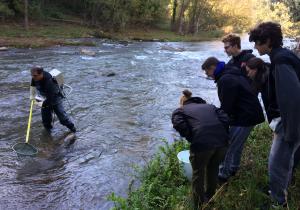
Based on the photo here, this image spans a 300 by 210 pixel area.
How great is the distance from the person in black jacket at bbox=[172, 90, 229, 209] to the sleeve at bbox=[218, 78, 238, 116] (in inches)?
9.3

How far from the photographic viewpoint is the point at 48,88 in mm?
8211

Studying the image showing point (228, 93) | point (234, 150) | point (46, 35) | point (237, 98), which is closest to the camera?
point (228, 93)

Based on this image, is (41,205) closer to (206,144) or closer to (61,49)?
(206,144)

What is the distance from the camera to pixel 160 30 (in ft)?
156

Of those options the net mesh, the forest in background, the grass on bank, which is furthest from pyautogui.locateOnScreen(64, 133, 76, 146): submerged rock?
the forest in background

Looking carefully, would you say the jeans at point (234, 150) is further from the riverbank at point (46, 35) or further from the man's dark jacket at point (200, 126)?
the riverbank at point (46, 35)

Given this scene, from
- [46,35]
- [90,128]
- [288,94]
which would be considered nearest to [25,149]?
[90,128]

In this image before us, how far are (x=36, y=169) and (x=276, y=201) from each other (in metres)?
4.45

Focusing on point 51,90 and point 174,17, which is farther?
point 174,17

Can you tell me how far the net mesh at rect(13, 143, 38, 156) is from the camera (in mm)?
7489

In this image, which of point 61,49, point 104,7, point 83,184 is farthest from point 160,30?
point 83,184

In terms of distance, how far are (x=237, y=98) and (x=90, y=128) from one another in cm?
548

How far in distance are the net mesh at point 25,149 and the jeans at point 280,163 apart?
492 cm

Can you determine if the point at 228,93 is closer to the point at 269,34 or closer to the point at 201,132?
the point at 201,132
